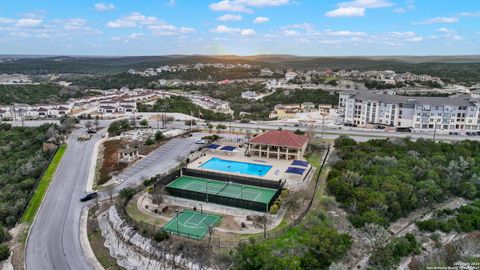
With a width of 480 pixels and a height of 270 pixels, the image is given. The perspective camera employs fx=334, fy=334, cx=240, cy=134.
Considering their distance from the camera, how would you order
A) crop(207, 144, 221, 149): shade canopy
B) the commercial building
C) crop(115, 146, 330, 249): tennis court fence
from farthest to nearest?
crop(207, 144, 221, 149): shade canopy → the commercial building → crop(115, 146, 330, 249): tennis court fence

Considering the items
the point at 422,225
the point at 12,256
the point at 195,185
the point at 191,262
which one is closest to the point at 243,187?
the point at 195,185

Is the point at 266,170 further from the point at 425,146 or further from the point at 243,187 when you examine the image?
the point at 425,146

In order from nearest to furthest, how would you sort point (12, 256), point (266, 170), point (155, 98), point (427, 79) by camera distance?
point (12, 256), point (266, 170), point (155, 98), point (427, 79)

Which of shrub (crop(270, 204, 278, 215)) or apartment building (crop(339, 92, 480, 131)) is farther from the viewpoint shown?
apartment building (crop(339, 92, 480, 131))

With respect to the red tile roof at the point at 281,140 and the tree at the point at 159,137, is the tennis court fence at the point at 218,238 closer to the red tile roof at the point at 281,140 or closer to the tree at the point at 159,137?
the red tile roof at the point at 281,140

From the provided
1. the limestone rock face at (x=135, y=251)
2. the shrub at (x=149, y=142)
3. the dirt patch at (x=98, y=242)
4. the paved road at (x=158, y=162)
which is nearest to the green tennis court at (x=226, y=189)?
the paved road at (x=158, y=162)

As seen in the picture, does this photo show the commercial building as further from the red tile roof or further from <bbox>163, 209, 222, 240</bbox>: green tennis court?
<bbox>163, 209, 222, 240</bbox>: green tennis court

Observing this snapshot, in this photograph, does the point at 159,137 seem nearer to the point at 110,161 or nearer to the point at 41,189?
the point at 110,161

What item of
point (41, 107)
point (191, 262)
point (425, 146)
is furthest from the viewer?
point (41, 107)

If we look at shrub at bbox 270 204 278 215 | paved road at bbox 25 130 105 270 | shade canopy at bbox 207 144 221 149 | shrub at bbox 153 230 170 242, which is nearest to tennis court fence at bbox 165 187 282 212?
shrub at bbox 270 204 278 215
